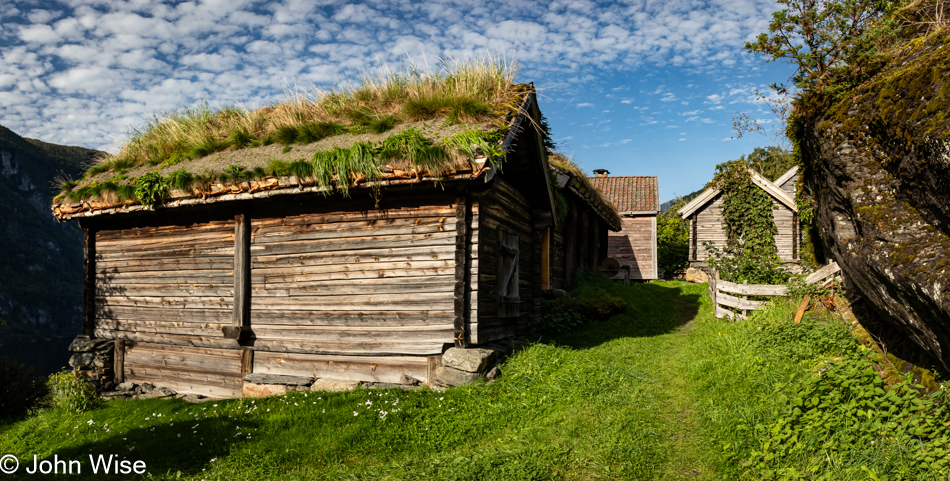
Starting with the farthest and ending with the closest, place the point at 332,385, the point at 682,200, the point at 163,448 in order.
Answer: the point at 682,200 < the point at 332,385 < the point at 163,448

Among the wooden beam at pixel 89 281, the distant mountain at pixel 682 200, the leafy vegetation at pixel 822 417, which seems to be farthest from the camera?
the distant mountain at pixel 682 200

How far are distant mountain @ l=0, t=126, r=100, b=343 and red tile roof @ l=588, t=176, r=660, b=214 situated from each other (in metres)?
81.4

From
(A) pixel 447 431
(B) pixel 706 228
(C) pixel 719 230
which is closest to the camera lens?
(A) pixel 447 431

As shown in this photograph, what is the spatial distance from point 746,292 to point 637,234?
49.7 feet

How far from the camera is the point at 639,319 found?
40.4ft

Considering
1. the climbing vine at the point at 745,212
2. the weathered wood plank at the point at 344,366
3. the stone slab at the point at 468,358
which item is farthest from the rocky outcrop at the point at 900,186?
the climbing vine at the point at 745,212

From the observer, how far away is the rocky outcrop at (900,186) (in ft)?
13.1

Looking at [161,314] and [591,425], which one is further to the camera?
[161,314]

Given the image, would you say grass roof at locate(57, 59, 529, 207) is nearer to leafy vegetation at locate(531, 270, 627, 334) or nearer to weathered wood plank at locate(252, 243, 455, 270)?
weathered wood plank at locate(252, 243, 455, 270)

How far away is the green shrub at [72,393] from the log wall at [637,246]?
813 inches

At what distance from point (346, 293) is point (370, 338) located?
0.82 meters

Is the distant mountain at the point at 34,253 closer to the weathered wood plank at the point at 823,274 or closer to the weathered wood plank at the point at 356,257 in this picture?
the weathered wood plank at the point at 356,257

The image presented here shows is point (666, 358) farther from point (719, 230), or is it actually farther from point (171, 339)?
point (719, 230)

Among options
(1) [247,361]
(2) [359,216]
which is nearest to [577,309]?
(2) [359,216]
